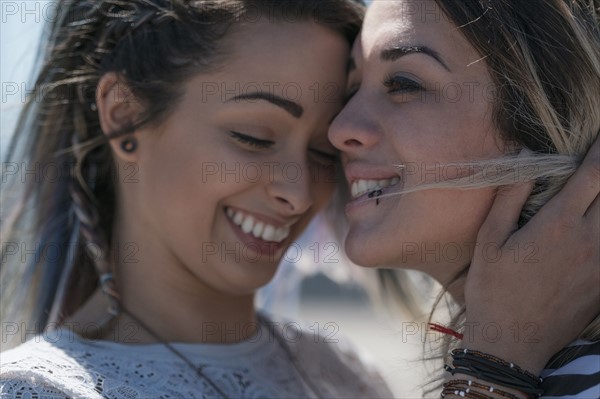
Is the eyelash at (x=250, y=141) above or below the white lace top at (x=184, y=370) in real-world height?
above

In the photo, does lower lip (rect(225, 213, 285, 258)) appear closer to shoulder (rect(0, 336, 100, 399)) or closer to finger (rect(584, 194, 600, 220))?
shoulder (rect(0, 336, 100, 399))

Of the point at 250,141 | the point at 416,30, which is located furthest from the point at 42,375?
the point at 416,30

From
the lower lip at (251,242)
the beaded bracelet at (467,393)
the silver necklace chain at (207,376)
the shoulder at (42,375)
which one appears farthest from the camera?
the lower lip at (251,242)

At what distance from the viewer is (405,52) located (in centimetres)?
231

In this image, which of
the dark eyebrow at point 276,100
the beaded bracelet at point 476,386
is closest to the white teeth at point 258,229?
the dark eyebrow at point 276,100

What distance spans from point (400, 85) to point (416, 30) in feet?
0.52

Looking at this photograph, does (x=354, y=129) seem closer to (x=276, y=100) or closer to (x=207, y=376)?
(x=276, y=100)

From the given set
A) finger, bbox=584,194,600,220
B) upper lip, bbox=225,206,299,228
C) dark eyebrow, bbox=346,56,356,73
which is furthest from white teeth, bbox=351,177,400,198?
finger, bbox=584,194,600,220

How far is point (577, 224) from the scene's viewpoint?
2.01 m

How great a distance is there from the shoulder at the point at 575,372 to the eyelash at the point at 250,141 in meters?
1.07

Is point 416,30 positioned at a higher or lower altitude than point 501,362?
higher

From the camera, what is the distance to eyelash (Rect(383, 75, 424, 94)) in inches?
90.9

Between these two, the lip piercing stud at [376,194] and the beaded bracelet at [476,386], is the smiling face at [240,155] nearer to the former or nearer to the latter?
the lip piercing stud at [376,194]

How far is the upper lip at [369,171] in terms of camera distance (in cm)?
235
